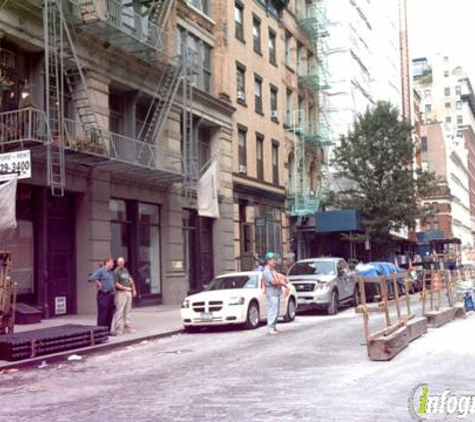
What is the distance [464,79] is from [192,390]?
157809 millimetres

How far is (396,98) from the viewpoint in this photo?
62.5 metres

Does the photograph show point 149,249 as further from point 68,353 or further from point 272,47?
point 272,47

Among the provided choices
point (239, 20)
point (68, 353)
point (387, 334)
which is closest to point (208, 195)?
point (239, 20)

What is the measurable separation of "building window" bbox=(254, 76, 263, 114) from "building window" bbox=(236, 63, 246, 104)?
1549 millimetres

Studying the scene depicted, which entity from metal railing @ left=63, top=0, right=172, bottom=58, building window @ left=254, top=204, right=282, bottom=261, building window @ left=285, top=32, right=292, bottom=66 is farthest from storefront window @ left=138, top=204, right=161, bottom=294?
building window @ left=285, top=32, right=292, bottom=66

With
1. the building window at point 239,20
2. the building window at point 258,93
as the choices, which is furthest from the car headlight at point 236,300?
the building window at point 258,93

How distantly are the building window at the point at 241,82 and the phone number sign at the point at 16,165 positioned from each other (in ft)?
65.2

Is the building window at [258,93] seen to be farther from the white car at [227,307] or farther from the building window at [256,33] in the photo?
the white car at [227,307]

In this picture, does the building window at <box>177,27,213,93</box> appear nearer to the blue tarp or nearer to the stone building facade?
the stone building facade

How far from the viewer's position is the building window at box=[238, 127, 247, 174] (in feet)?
102

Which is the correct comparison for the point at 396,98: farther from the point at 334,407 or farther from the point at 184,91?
the point at 334,407

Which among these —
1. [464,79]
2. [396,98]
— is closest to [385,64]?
[396,98]

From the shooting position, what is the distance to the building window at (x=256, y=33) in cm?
3334

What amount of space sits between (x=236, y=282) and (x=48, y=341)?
626 centimetres
